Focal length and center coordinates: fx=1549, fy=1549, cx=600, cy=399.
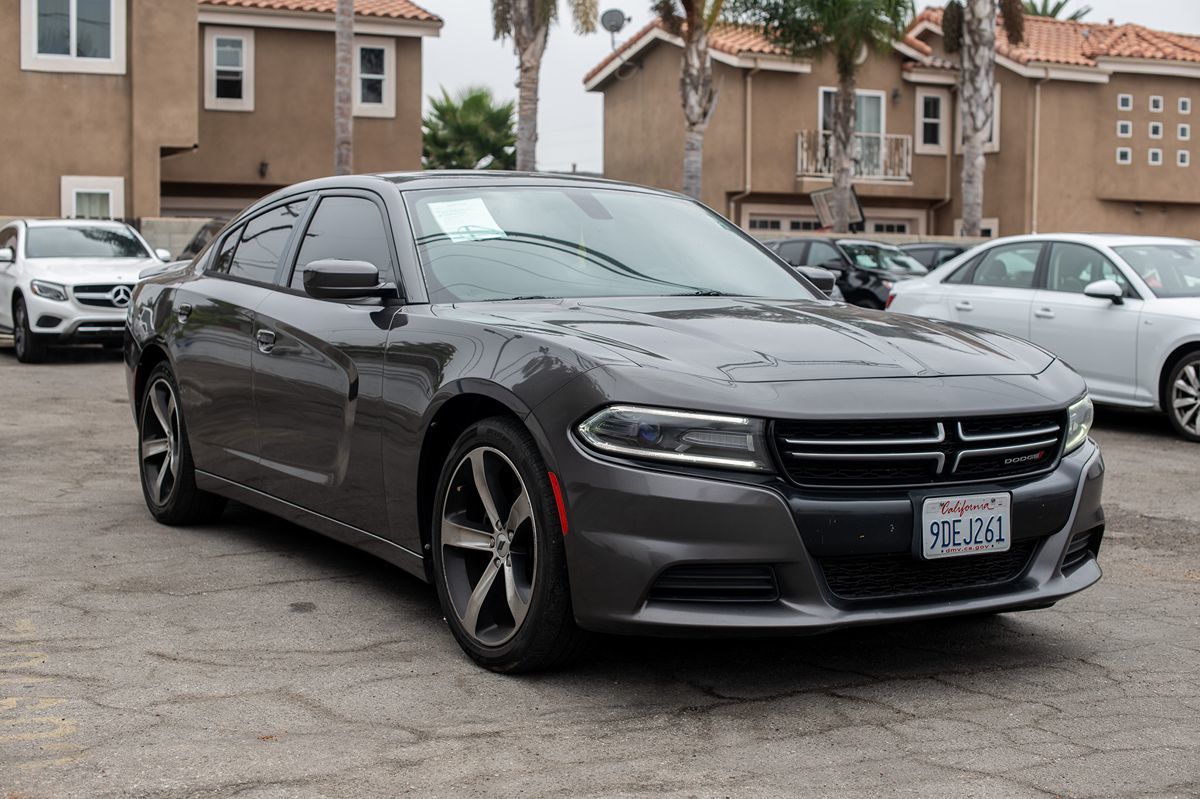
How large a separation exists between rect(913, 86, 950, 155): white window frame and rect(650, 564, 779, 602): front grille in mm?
38551

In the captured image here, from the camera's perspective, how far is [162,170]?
104 ft

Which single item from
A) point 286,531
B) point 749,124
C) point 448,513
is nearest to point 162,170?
point 749,124

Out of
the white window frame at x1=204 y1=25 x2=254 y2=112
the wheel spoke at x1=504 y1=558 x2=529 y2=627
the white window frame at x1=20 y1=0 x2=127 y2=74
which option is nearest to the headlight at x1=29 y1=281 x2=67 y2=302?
the white window frame at x1=20 y1=0 x2=127 y2=74

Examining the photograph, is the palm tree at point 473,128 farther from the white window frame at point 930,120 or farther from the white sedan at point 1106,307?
the white sedan at point 1106,307

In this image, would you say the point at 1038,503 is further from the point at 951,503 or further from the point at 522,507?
the point at 522,507

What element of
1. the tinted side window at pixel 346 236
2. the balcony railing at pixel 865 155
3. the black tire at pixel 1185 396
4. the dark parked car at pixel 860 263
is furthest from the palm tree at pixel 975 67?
the tinted side window at pixel 346 236

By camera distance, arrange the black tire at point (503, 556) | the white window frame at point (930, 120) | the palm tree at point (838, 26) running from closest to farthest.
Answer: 1. the black tire at point (503, 556)
2. the palm tree at point (838, 26)
3. the white window frame at point (930, 120)

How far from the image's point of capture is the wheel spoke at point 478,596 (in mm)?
4648

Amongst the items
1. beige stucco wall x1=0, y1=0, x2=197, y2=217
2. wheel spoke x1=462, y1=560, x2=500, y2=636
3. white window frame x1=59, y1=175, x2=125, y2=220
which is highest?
beige stucco wall x1=0, y1=0, x2=197, y2=217

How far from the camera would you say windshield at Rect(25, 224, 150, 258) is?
1828 centimetres

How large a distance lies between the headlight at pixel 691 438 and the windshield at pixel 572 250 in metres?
1.21

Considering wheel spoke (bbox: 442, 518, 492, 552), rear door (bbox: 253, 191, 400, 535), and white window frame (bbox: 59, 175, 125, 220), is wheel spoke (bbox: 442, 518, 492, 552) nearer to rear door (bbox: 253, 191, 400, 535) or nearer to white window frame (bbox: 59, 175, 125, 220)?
rear door (bbox: 253, 191, 400, 535)

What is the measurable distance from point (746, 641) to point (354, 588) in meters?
1.65

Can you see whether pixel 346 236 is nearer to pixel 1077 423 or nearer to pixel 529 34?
pixel 1077 423
